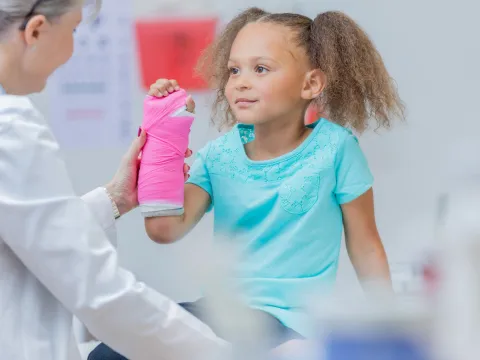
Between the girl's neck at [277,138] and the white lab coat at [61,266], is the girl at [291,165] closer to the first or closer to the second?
the girl's neck at [277,138]

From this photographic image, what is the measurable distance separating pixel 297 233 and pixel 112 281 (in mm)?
370

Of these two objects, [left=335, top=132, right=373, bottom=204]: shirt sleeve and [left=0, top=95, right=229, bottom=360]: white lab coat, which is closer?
[left=0, top=95, right=229, bottom=360]: white lab coat

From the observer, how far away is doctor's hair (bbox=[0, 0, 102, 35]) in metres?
0.84

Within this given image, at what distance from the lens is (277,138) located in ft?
3.72

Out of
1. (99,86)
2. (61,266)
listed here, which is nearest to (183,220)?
(61,266)

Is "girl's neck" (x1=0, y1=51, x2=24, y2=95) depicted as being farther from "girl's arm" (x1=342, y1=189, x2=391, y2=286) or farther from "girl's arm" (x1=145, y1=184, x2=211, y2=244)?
"girl's arm" (x1=342, y1=189, x2=391, y2=286)

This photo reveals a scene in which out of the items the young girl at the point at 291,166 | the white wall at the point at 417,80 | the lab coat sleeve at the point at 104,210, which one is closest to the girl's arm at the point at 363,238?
the young girl at the point at 291,166

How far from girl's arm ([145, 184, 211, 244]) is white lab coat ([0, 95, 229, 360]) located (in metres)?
0.29

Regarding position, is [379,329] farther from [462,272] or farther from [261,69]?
[261,69]

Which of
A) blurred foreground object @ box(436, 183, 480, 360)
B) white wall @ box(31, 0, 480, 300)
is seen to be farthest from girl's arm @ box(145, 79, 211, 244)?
blurred foreground object @ box(436, 183, 480, 360)

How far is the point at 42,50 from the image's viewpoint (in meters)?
0.88

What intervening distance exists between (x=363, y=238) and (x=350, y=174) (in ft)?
0.34

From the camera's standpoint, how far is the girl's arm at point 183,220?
3.56ft

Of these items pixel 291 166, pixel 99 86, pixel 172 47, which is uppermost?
pixel 172 47
